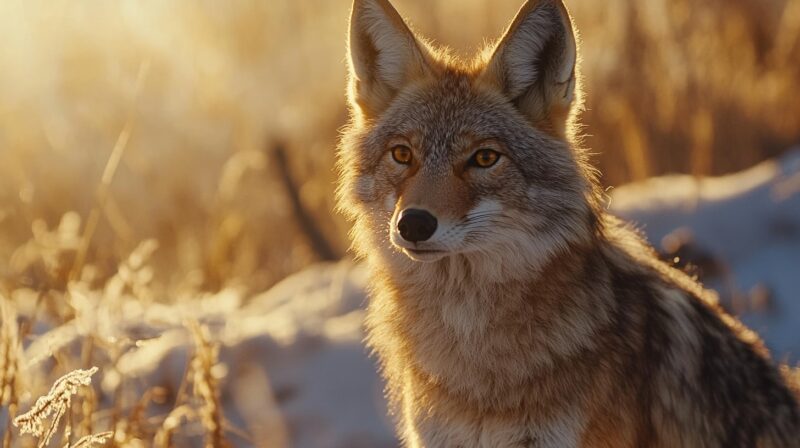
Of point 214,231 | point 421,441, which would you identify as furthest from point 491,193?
point 214,231

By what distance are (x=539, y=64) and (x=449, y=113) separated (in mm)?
382

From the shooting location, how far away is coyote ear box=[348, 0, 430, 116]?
3785 millimetres

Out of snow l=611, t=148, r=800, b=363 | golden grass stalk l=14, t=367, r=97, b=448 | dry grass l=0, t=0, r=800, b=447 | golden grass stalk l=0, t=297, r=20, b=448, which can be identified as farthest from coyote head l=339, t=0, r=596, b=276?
dry grass l=0, t=0, r=800, b=447

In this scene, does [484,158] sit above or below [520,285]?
above

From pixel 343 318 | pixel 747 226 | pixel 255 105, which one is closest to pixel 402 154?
pixel 343 318

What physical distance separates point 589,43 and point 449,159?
7.88 metres

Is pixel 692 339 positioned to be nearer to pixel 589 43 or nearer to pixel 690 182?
pixel 690 182

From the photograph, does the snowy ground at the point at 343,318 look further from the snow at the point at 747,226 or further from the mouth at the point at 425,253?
the mouth at the point at 425,253

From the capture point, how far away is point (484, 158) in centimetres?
351

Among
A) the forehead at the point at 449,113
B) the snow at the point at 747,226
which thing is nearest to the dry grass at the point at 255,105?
the snow at the point at 747,226

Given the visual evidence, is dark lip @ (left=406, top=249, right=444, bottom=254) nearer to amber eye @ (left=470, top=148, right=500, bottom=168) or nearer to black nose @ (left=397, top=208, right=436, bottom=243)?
black nose @ (left=397, top=208, right=436, bottom=243)

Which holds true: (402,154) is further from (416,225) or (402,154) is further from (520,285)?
(520,285)

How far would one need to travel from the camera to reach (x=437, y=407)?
355 centimetres

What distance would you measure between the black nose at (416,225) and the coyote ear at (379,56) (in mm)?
896
